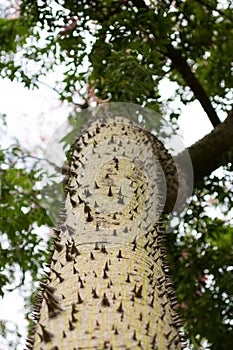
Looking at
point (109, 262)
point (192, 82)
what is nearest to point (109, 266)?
point (109, 262)

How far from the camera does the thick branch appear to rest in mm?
3758

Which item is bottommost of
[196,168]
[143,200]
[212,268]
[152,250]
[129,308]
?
[129,308]

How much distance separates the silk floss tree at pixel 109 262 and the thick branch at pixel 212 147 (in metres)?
0.84

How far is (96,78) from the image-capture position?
4.86 meters

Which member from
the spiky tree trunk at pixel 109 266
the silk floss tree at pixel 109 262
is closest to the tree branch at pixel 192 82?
the silk floss tree at pixel 109 262

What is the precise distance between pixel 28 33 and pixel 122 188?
10.8 feet

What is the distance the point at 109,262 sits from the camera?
66.5 inches

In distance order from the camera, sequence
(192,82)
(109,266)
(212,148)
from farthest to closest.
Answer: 1. (192,82)
2. (212,148)
3. (109,266)

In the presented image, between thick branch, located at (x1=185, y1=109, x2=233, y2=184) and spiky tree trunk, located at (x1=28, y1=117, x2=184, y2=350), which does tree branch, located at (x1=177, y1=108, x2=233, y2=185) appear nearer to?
thick branch, located at (x1=185, y1=109, x2=233, y2=184)

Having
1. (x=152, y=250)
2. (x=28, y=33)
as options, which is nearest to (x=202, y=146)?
(x=152, y=250)

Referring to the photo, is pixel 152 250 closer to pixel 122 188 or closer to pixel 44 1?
pixel 122 188

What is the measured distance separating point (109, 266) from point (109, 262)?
0.03 m

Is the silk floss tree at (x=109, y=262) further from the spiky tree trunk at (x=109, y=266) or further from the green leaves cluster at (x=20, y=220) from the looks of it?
the green leaves cluster at (x=20, y=220)

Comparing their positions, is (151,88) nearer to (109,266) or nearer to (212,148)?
(212,148)
